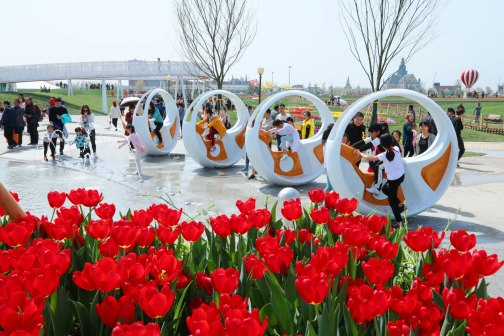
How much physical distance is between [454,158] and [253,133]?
147 inches

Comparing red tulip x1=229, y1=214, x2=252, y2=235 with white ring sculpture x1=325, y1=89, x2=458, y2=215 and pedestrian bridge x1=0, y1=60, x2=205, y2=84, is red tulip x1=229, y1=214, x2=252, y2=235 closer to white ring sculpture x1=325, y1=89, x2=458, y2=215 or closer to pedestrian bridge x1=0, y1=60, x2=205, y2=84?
white ring sculpture x1=325, y1=89, x2=458, y2=215

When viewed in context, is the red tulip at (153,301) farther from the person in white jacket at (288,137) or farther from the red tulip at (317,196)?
Result: the person in white jacket at (288,137)

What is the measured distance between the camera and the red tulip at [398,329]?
4.93 ft

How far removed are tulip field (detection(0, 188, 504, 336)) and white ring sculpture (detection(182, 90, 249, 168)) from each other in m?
10.0

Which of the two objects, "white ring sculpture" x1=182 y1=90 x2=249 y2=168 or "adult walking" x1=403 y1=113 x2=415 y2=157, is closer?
"white ring sculpture" x1=182 y1=90 x2=249 y2=168

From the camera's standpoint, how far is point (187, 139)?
12.7 m

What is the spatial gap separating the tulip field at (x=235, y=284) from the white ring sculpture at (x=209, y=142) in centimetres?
1001

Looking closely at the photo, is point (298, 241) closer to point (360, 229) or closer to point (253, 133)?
point (360, 229)

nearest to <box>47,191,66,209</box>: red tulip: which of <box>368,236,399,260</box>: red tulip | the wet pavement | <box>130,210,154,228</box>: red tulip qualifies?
<box>130,210,154,228</box>: red tulip

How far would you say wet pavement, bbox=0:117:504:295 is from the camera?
25.4 ft

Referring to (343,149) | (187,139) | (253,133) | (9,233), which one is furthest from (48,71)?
(9,233)

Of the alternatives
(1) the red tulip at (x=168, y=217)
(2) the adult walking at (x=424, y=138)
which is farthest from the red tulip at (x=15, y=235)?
(2) the adult walking at (x=424, y=138)

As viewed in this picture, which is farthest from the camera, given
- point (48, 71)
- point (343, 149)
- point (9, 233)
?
point (48, 71)

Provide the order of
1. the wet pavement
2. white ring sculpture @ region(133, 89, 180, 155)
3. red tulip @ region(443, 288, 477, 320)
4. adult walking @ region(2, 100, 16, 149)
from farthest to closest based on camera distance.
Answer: adult walking @ region(2, 100, 16, 149), white ring sculpture @ region(133, 89, 180, 155), the wet pavement, red tulip @ region(443, 288, 477, 320)
